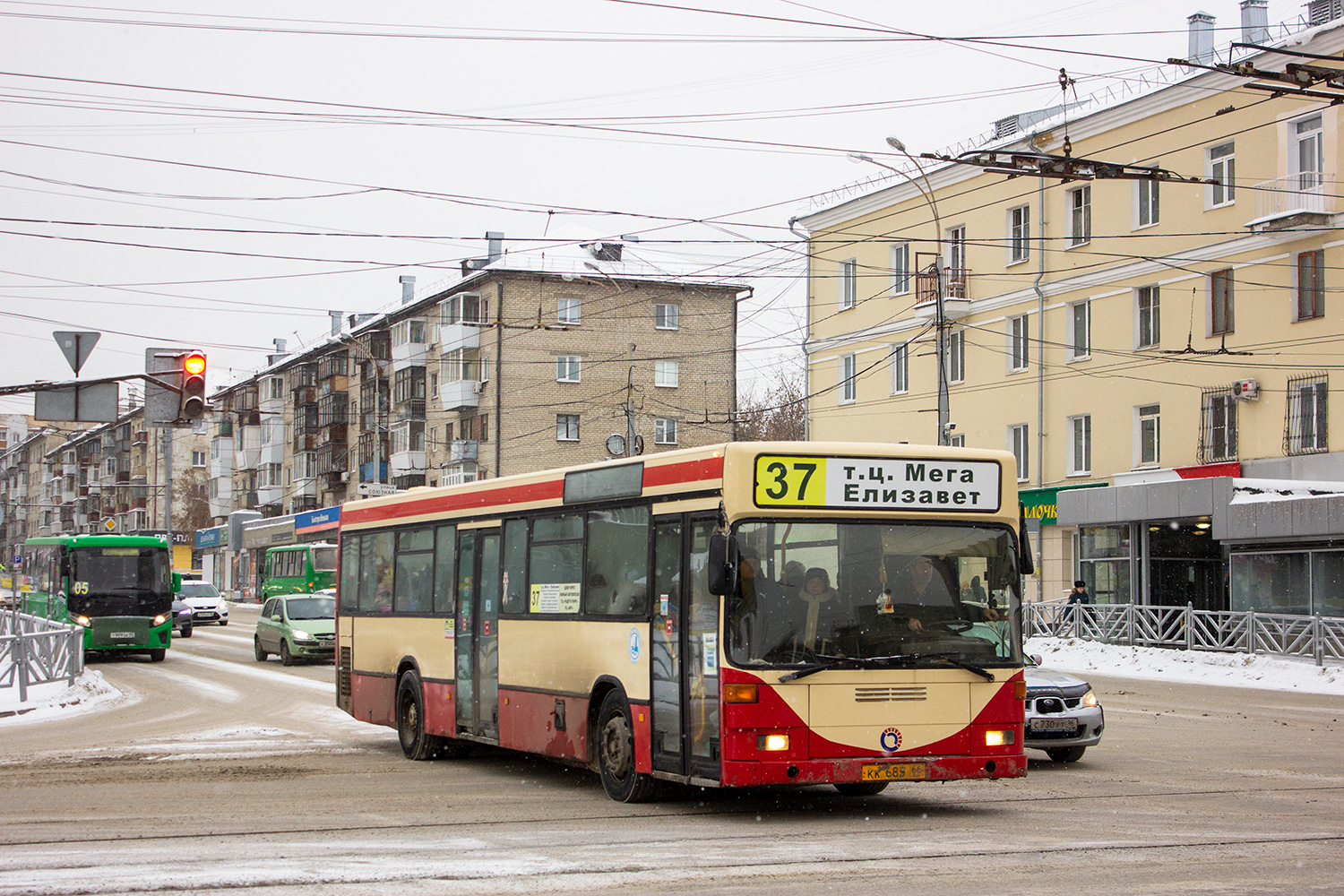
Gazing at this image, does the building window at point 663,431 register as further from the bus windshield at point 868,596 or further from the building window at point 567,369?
the bus windshield at point 868,596

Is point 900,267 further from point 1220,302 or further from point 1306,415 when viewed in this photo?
point 1306,415

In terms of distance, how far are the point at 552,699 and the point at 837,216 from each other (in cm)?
3783

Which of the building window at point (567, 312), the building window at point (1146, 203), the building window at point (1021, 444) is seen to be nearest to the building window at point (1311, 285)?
the building window at point (1146, 203)

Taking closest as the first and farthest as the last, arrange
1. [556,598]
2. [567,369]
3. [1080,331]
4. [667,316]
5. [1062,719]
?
[556,598]
[1062,719]
[1080,331]
[567,369]
[667,316]

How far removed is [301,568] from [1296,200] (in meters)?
35.8

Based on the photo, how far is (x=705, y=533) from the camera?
10.6 meters

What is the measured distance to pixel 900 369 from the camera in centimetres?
4622

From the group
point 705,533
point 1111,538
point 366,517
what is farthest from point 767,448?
point 1111,538

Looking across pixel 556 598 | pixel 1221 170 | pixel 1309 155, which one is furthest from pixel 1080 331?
pixel 556 598

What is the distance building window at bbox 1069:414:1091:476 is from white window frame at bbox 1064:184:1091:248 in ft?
15.2

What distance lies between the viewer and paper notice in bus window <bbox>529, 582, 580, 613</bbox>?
40.8ft

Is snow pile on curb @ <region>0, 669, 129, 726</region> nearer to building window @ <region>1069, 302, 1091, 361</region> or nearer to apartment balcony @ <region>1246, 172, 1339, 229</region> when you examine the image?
apartment balcony @ <region>1246, 172, 1339, 229</region>

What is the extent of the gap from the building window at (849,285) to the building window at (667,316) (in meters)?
19.1

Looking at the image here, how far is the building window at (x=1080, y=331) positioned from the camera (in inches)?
1561
